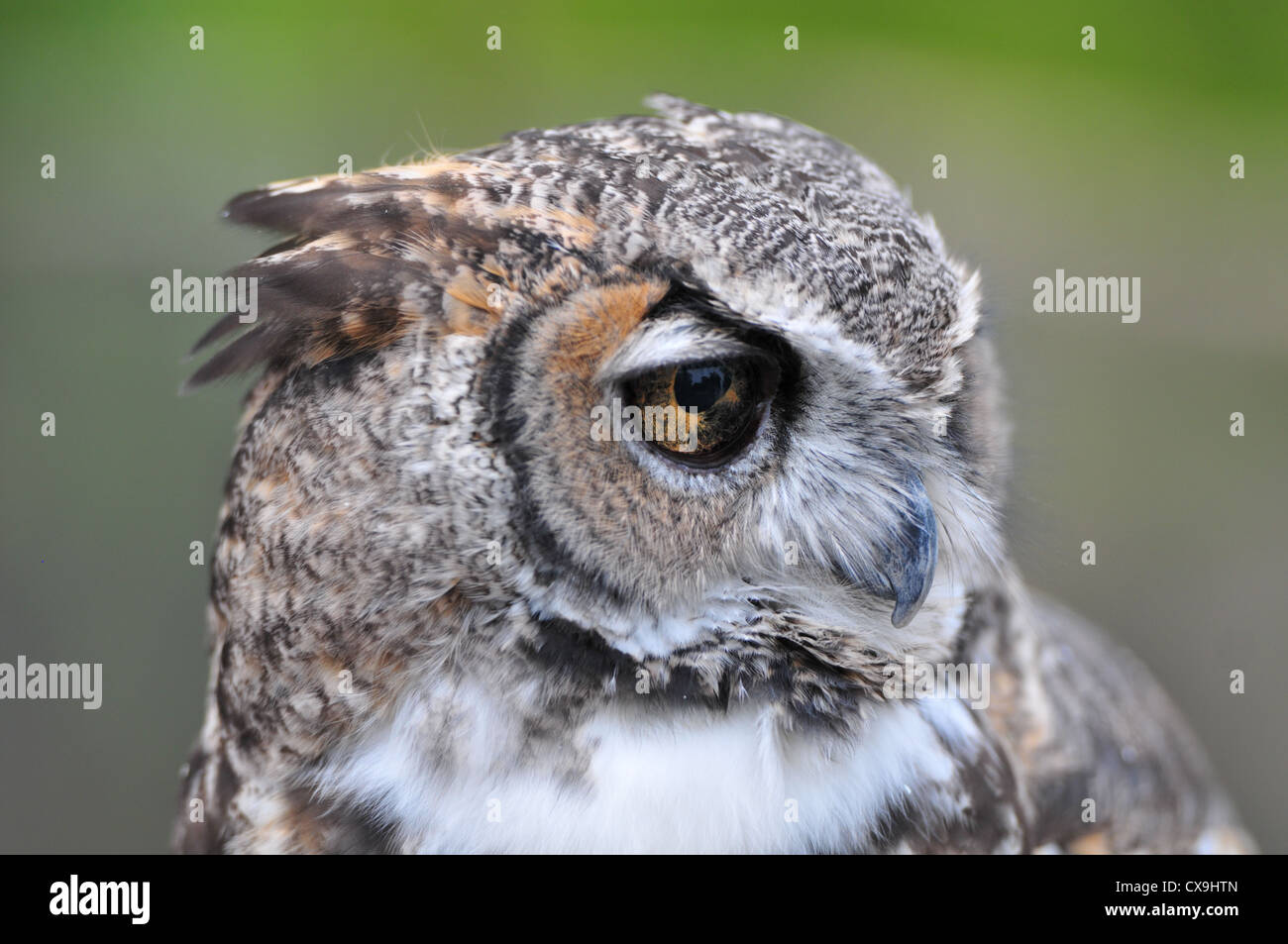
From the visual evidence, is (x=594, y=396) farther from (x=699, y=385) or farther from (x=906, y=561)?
(x=906, y=561)

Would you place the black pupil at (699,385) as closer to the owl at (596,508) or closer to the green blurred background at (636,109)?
the owl at (596,508)

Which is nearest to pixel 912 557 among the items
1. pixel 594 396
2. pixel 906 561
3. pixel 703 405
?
pixel 906 561

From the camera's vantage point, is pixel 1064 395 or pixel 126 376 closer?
pixel 126 376

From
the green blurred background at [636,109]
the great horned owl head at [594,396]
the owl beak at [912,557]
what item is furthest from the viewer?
the green blurred background at [636,109]

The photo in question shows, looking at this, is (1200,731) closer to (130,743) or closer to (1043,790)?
(1043,790)

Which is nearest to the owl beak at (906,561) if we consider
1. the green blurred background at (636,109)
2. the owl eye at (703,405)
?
the owl eye at (703,405)

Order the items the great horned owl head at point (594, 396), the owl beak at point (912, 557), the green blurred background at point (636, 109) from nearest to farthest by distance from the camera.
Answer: the great horned owl head at point (594, 396) < the owl beak at point (912, 557) < the green blurred background at point (636, 109)

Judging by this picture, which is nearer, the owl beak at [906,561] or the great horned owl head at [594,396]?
the great horned owl head at [594,396]
